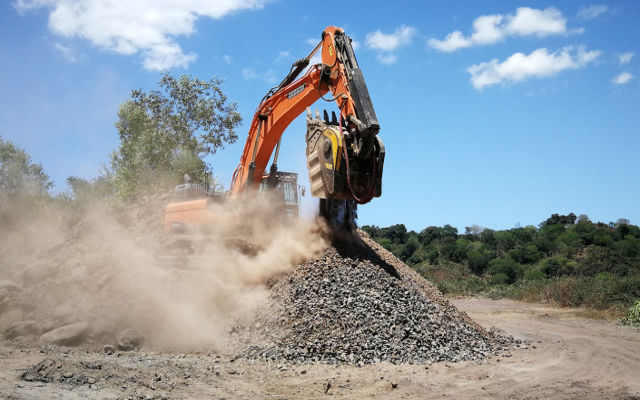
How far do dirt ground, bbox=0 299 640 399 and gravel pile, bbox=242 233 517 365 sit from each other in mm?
374

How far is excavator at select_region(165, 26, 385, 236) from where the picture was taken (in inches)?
364

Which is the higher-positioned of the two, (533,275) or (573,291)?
(533,275)

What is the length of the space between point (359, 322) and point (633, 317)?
8744 mm

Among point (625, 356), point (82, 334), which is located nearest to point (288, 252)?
point (82, 334)

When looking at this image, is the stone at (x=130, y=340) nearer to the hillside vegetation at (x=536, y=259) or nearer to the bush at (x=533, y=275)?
the hillside vegetation at (x=536, y=259)

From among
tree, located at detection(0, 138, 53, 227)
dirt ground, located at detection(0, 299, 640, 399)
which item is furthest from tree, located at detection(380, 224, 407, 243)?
dirt ground, located at detection(0, 299, 640, 399)

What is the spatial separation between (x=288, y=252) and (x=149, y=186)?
18294 mm

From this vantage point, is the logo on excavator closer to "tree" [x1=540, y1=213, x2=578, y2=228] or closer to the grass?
the grass

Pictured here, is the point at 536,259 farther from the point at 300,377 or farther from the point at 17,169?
the point at 17,169

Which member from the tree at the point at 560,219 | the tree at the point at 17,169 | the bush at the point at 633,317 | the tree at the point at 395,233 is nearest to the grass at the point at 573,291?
the bush at the point at 633,317

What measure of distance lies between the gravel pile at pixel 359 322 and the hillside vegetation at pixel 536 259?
7984 mm

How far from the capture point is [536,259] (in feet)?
85.3

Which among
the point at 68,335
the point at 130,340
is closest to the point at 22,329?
the point at 68,335

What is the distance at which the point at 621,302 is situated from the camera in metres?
15.3
